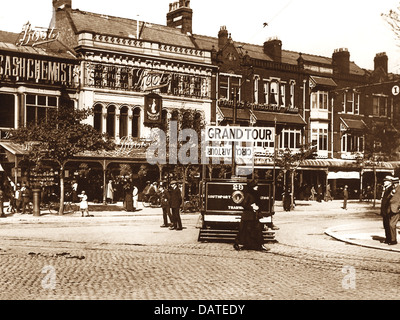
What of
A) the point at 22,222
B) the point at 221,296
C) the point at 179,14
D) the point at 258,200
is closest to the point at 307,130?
the point at 179,14

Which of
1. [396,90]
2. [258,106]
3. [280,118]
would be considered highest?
[258,106]

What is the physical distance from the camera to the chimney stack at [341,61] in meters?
50.3

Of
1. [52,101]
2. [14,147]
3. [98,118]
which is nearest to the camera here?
[14,147]

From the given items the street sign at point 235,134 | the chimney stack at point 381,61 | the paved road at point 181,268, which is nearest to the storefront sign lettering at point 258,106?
the chimney stack at point 381,61

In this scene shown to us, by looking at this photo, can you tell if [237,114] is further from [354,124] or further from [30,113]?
[30,113]

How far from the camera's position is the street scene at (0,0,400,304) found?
10.3 m

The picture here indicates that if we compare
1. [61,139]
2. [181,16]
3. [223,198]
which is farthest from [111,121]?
[223,198]

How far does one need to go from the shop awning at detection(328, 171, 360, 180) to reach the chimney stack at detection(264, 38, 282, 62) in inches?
412

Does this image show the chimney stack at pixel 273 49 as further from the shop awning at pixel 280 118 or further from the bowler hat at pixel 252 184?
the bowler hat at pixel 252 184

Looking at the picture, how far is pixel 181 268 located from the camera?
11.2 metres

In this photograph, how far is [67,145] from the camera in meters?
26.7

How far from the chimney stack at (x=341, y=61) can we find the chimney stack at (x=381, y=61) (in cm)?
244

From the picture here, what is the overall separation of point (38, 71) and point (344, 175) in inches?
957
